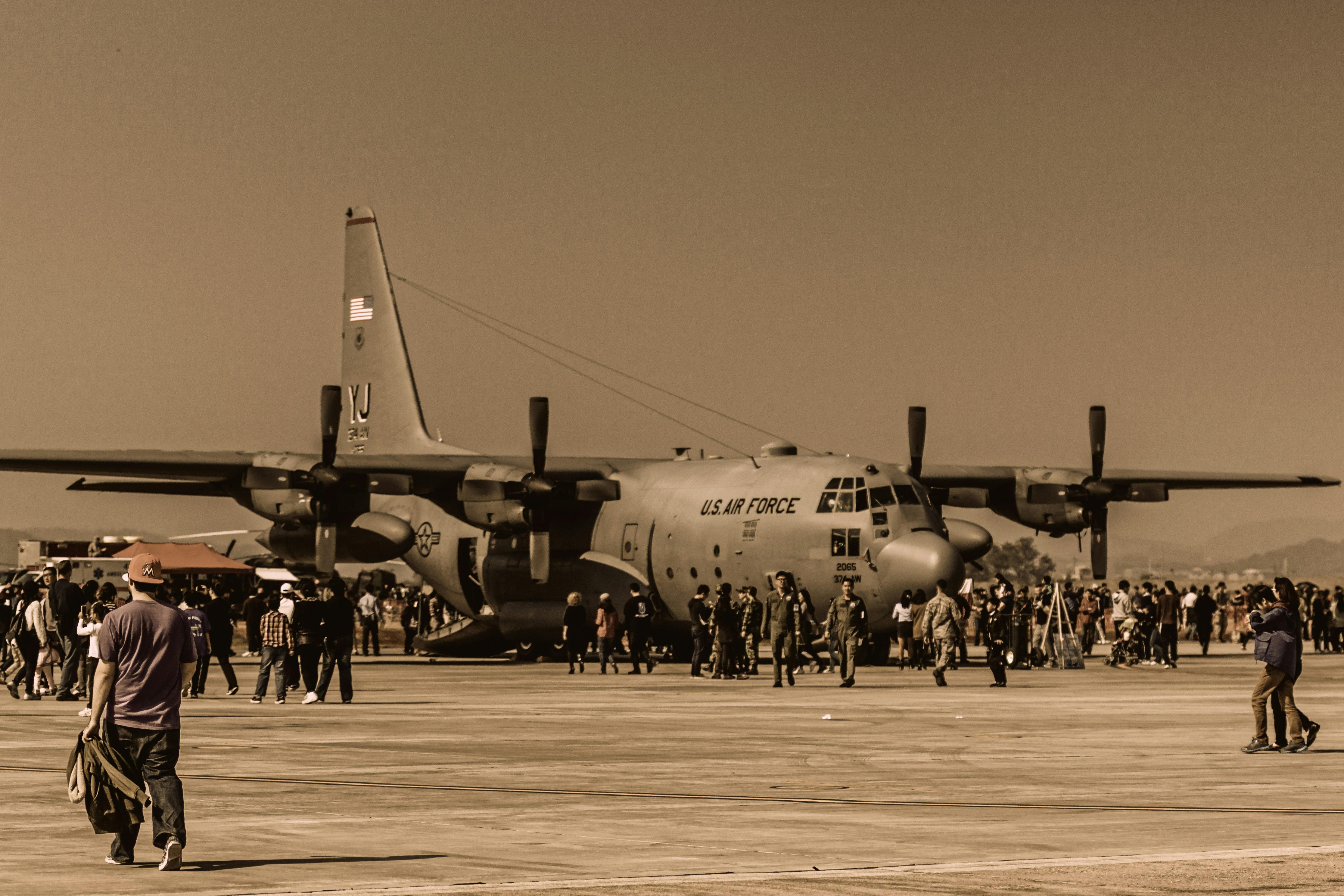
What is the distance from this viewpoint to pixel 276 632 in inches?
875

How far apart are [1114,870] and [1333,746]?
27.1 feet

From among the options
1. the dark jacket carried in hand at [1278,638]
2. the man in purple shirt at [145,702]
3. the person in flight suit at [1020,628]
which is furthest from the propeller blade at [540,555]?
the man in purple shirt at [145,702]

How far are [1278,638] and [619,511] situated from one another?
20.4 metres

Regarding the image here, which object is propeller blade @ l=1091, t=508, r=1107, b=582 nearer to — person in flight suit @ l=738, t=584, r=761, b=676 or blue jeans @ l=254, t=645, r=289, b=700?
person in flight suit @ l=738, t=584, r=761, b=676

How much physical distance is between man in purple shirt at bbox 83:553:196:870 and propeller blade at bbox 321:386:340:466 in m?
23.8

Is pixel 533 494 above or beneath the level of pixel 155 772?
above

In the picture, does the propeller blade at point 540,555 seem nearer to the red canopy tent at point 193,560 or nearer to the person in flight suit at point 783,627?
the person in flight suit at point 783,627

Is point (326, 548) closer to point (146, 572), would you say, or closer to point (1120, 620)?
point (1120, 620)

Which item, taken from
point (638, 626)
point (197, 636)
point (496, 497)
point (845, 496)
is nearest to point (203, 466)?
point (496, 497)

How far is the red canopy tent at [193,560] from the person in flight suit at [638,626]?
1121 inches

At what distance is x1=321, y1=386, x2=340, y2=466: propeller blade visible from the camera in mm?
33312

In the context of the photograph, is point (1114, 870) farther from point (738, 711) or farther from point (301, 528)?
point (301, 528)

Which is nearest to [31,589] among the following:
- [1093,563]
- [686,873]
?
[686,873]

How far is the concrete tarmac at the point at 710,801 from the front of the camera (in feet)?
29.0
